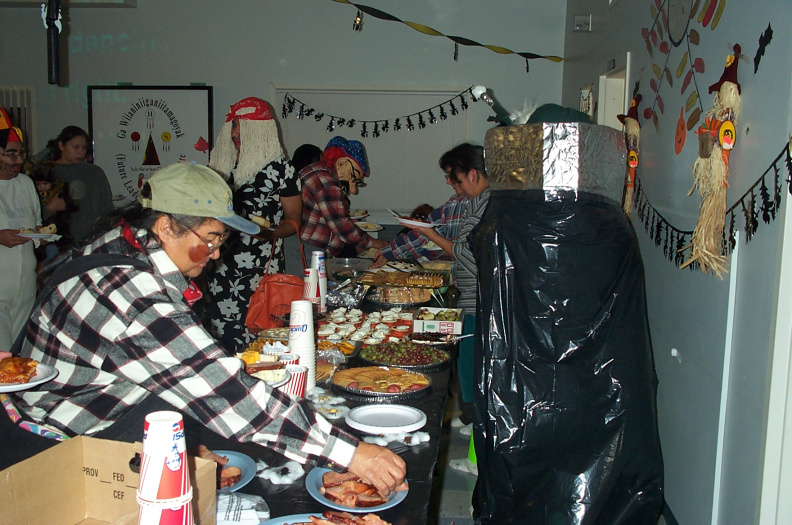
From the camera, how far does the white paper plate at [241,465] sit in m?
1.39

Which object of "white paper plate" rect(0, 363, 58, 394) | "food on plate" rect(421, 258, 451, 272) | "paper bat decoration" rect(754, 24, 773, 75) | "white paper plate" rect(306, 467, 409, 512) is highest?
"paper bat decoration" rect(754, 24, 773, 75)

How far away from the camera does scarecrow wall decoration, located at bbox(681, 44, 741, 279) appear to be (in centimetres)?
226

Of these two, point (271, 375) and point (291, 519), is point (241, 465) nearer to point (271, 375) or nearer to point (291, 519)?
point (291, 519)

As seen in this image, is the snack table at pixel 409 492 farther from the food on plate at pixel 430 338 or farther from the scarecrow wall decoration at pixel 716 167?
the scarecrow wall decoration at pixel 716 167

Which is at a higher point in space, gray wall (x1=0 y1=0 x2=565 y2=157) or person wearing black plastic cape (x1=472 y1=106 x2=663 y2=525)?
gray wall (x1=0 y1=0 x2=565 y2=157)

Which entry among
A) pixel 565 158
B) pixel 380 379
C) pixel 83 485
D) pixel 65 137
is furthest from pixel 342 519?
pixel 65 137

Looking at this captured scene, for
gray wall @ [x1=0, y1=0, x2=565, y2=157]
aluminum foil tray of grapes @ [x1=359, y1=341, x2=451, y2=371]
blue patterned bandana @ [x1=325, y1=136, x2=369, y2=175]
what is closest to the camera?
aluminum foil tray of grapes @ [x1=359, y1=341, x2=451, y2=371]

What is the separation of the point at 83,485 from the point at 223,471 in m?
0.36

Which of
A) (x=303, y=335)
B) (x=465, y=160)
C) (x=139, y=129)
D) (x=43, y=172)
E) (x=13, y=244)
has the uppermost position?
(x=139, y=129)

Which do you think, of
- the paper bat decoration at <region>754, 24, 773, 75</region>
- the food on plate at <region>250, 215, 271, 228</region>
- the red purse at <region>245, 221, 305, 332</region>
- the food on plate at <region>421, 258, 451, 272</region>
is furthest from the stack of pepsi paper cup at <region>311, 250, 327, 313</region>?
the paper bat decoration at <region>754, 24, 773, 75</region>

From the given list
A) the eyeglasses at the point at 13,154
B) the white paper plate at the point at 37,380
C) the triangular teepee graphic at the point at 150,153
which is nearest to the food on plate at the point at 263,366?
the white paper plate at the point at 37,380

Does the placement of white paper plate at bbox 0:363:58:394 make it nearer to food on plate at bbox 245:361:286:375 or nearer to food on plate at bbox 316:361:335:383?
food on plate at bbox 245:361:286:375

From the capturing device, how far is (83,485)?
1.12 m

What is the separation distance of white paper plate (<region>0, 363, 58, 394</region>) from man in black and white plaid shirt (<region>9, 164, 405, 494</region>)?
0.07ft
